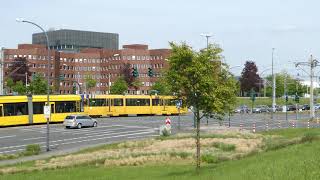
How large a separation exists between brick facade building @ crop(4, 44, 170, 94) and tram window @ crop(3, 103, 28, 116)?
307ft

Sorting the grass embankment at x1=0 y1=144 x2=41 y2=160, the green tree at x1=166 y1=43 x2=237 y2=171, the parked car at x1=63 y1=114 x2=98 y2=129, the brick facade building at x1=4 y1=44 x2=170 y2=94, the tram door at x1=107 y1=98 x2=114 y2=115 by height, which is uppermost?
the brick facade building at x1=4 y1=44 x2=170 y2=94

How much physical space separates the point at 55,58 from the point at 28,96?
99327mm

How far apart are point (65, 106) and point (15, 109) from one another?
757 cm

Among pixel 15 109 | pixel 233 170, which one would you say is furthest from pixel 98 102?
pixel 233 170

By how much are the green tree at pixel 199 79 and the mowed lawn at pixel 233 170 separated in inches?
99.1

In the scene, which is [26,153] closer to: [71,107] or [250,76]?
[71,107]

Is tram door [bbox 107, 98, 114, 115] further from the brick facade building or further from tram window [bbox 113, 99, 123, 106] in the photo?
the brick facade building

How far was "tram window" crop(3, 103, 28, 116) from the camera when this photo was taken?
188 feet

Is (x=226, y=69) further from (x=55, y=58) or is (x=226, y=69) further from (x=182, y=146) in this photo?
(x=55, y=58)

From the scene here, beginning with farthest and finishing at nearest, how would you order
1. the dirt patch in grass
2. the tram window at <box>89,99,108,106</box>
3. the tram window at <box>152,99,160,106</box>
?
the tram window at <box>152,99,160,106</box>, the tram window at <box>89,99,108,106</box>, the dirt patch in grass

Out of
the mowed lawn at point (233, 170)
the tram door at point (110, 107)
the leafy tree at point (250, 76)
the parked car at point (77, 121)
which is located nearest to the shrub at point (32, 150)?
the mowed lawn at point (233, 170)

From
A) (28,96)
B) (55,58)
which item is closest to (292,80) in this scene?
(55,58)

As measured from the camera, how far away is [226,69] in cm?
2264

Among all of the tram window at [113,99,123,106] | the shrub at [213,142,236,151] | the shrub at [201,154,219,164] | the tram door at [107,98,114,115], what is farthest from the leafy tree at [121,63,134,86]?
the shrub at [201,154,219,164]
